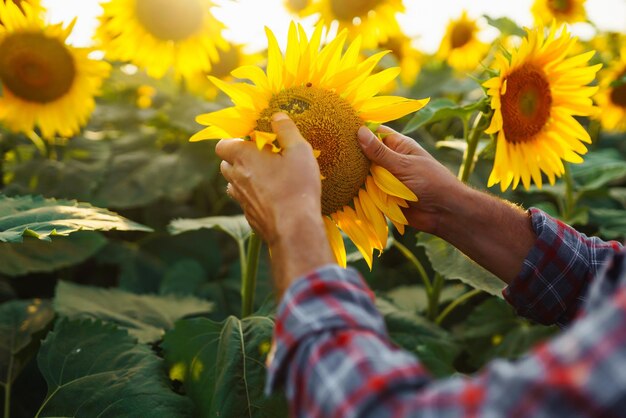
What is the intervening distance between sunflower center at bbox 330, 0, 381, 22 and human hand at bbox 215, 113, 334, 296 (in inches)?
69.8

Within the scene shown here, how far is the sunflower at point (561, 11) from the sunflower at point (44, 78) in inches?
80.8

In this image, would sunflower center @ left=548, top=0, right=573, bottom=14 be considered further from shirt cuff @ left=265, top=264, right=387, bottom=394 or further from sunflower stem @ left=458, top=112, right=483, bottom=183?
shirt cuff @ left=265, top=264, right=387, bottom=394

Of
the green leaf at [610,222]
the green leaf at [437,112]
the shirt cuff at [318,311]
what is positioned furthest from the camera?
the green leaf at [610,222]

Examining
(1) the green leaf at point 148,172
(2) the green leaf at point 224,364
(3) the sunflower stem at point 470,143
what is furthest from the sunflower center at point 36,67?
(3) the sunflower stem at point 470,143

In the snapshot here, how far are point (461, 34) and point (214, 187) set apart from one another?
195cm

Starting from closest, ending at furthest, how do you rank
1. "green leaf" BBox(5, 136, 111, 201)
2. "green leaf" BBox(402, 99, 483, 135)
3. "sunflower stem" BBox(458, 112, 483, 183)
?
1. "green leaf" BBox(402, 99, 483, 135)
2. "sunflower stem" BBox(458, 112, 483, 183)
3. "green leaf" BBox(5, 136, 111, 201)

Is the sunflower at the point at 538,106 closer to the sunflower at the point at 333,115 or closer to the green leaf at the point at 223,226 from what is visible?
the sunflower at the point at 333,115

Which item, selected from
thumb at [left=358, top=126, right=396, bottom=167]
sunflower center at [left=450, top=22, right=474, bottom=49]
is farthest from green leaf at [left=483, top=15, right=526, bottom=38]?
sunflower center at [left=450, top=22, right=474, bottom=49]

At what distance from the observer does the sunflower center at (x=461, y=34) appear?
12.5 ft

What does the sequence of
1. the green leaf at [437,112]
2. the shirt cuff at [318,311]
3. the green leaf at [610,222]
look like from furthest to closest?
the green leaf at [610,222]
the green leaf at [437,112]
the shirt cuff at [318,311]

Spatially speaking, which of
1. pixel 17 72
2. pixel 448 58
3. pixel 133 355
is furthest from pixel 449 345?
pixel 448 58

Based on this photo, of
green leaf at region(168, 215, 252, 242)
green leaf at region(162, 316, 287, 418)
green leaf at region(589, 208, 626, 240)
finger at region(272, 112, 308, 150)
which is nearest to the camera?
finger at region(272, 112, 308, 150)

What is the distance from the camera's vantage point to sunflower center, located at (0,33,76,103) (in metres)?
2.08

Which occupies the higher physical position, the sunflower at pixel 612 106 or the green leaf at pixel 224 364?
the sunflower at pixel 612 106
